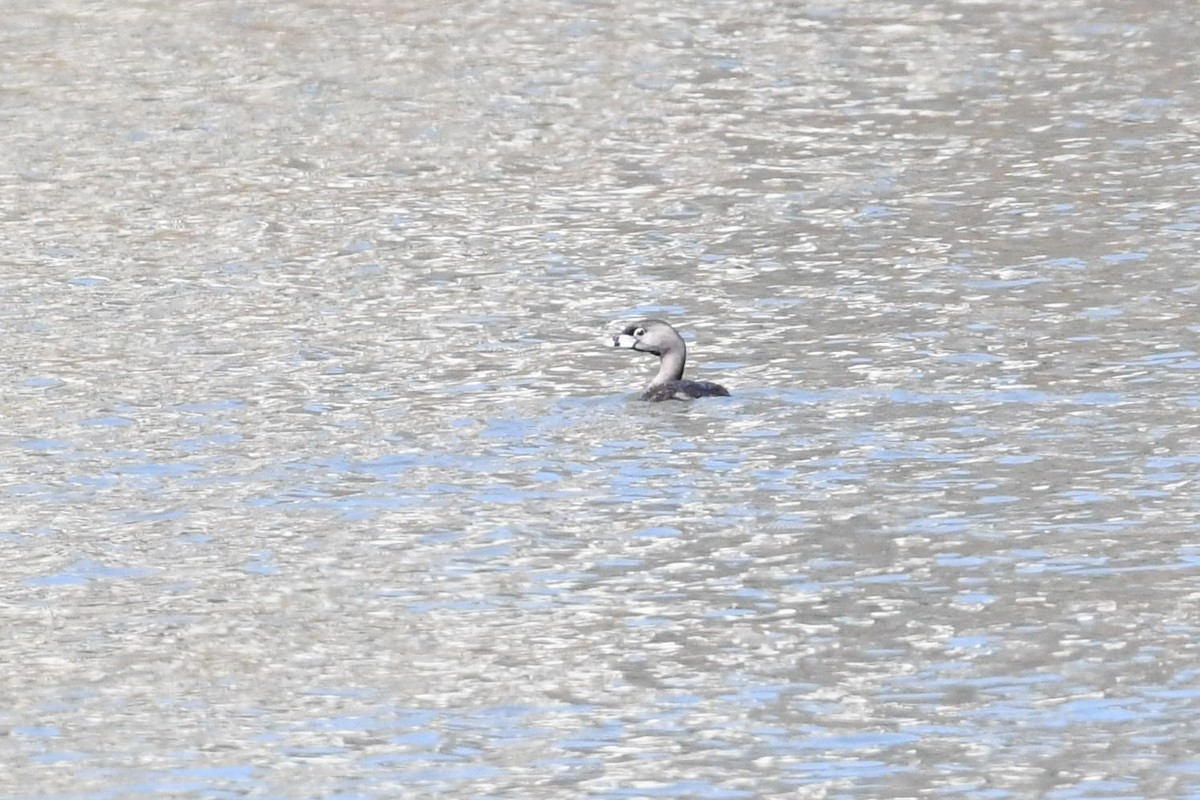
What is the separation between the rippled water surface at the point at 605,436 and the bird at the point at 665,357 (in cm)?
16

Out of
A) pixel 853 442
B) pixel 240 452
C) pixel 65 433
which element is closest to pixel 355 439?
pixel 240 452

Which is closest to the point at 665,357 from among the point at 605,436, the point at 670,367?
the point at 670,367

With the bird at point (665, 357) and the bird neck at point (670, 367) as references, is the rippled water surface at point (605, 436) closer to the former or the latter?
the bird at point (665, 357)

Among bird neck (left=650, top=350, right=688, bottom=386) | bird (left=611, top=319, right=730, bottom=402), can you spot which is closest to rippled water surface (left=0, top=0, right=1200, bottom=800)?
bird (left=611, top=319, right=730, bottom=402)

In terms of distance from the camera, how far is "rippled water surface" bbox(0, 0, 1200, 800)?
11.3 metres

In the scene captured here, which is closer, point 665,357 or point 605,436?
point 605,436

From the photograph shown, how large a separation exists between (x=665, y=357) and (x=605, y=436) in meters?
1.31

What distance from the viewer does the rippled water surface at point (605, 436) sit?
11.3 meters

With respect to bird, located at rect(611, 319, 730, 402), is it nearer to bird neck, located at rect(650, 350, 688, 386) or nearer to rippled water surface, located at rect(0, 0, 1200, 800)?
bird neck, located at rect(650, 350, 688, 386)

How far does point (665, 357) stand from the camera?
694 inches

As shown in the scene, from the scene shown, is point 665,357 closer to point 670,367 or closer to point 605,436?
point 670,367

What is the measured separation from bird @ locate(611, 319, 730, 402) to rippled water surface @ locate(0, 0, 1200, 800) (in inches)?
6.4

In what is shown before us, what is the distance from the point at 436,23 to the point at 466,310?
618 inches

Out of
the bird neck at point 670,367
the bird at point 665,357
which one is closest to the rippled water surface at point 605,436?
the bird at point 665,357
